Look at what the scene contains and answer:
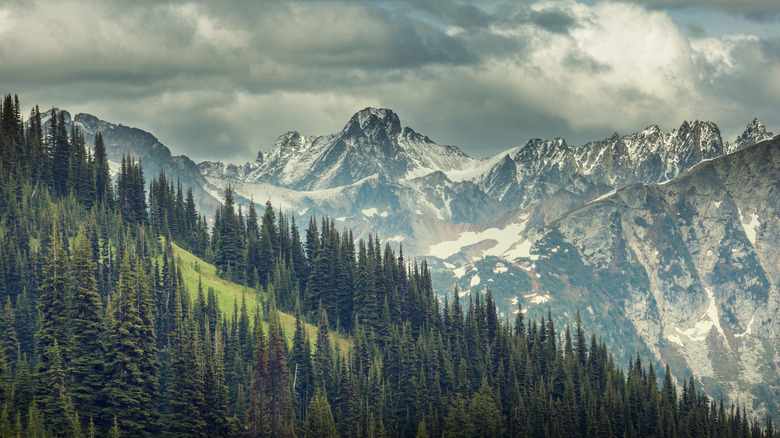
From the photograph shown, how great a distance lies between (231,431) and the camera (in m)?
190

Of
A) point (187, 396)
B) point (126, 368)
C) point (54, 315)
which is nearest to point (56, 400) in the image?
point (126, 368)

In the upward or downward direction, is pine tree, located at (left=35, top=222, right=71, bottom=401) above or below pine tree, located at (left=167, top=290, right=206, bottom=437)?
above

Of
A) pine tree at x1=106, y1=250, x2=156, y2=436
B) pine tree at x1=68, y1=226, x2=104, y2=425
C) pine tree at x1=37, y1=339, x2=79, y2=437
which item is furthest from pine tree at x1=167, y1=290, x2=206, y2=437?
pine tree at x1=37, y1=339, x2=79, y2=437

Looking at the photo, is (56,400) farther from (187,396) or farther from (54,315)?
(187,396)

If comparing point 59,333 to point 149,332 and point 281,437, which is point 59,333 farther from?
point 281,437

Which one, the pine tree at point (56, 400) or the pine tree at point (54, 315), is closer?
the pine tree at point (56, 400)

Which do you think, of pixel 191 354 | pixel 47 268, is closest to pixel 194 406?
pixel 191 354

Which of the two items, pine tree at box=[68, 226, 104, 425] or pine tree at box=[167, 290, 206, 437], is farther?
pine tree at box=[167, 290, 206, 437]

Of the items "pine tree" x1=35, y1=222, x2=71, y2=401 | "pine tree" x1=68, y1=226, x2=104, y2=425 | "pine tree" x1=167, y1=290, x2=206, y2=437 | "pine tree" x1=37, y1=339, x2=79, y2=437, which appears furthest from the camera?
"pine tree" x1=167, y1=290, x2=206, y2=437

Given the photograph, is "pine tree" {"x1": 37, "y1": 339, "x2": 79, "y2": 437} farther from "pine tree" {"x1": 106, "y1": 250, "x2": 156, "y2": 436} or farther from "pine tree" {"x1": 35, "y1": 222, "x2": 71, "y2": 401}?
"pine tree" {"x1": 106, "y1": 250, "x2": 156, "y2": 436}

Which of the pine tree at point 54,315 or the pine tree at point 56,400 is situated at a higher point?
the pine tree at point 54,315

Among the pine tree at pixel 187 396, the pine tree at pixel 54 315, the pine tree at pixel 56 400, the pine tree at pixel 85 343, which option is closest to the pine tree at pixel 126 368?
the pine tree at pixel 85 343

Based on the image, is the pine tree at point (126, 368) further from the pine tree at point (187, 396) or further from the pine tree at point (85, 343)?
the pine tree at point (187, 396)

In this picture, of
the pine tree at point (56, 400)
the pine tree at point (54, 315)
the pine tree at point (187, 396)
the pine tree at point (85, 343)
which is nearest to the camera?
the pine tree at point (56, 400)
